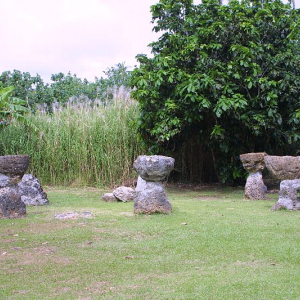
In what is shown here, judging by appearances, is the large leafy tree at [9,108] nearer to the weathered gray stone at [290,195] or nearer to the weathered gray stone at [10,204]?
the weathered gray stone at [10,204]

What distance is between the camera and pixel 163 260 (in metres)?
3.96

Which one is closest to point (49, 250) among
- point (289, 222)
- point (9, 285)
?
point (9, 285)

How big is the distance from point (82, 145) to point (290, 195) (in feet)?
19.0

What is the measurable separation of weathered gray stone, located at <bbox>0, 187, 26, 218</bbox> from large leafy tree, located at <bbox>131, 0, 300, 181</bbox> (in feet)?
12.6

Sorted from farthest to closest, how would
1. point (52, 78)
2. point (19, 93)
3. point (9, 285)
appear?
1. point (52, 78)
2. point (19, 93)
3. point (9, 285)

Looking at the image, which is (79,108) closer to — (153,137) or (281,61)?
(153,137)

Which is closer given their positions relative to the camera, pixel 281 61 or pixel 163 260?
pixel 163 260

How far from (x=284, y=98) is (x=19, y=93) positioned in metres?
10.4

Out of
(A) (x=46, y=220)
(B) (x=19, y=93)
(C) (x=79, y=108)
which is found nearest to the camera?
(A) (x=46, y=220)

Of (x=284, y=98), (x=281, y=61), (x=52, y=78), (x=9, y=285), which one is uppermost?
(x=52, y=78)

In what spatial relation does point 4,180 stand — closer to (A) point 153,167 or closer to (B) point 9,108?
(A) point 153,167

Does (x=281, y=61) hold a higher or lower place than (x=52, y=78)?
lower

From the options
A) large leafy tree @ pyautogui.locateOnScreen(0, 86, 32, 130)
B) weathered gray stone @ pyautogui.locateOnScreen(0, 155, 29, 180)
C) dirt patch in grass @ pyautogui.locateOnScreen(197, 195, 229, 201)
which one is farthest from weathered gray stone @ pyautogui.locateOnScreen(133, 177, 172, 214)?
large leafy tree @ pyautogui.locateOnScreen(0, 86, 32, 130)

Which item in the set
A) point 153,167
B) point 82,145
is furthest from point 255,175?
point 82,145
